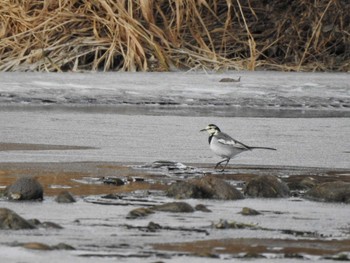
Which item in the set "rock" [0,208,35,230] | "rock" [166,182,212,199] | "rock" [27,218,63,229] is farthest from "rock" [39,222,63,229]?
"rock" [166,182,212,199]

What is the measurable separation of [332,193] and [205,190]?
686 mm

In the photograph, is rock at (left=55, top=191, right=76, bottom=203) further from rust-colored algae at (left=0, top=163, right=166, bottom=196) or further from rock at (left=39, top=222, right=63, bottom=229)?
rock at (left=39, top=222, right=63, bottom=229)

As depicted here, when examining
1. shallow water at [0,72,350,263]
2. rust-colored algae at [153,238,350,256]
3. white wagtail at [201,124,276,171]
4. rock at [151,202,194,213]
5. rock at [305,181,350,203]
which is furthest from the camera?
white wagtail at [201,124,276,171]

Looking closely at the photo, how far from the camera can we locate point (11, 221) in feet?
16.9

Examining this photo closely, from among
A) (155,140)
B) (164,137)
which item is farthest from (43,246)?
(164,137)

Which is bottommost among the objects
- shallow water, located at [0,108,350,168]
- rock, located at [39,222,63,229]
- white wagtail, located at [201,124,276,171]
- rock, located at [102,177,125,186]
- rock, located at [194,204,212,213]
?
shallow water, located at [0,108,350,168]

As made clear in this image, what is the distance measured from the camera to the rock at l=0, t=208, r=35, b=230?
16.9ft

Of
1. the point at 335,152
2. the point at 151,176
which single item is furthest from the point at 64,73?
the point at 151,176

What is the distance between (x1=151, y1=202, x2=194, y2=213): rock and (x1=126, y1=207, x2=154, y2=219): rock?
0.30ft

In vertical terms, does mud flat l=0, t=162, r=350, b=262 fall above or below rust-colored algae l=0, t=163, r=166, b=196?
above

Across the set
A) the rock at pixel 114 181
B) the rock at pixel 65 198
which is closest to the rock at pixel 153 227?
the rock at pixel 65 198

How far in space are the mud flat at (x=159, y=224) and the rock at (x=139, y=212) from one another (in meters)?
0.02

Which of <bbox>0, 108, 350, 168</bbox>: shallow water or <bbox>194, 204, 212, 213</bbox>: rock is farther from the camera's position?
<bbox>0, 108, 350, 168</bbox>: shallow water

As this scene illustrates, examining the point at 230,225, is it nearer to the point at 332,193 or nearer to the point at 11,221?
the point at 11,221
